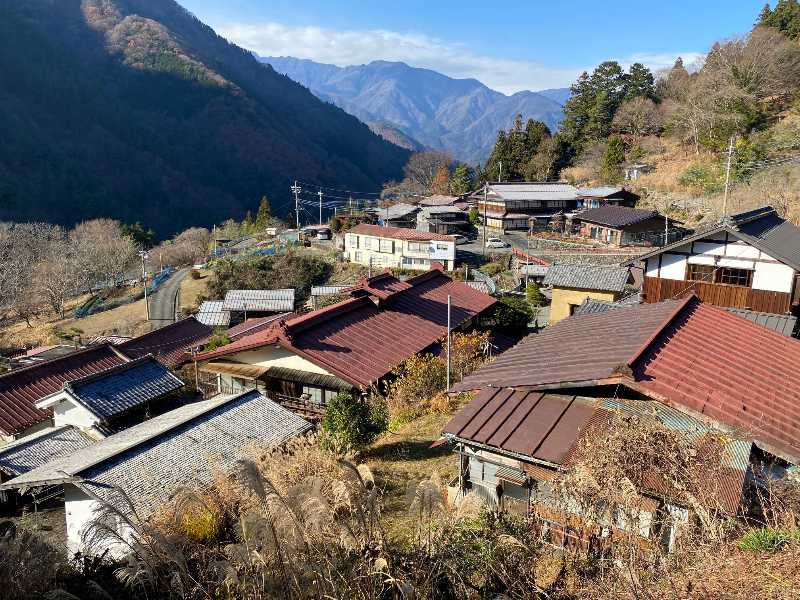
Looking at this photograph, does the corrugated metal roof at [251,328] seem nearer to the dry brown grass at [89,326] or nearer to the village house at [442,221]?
the dry brown grass at [89,326]

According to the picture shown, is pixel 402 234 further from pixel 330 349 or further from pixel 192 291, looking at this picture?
pixel 330 349

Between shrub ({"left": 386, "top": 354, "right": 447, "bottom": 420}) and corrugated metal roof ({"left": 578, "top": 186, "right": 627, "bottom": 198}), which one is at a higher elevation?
corrugated metal roof ({"left": 578, "top": 186, "right": 627, "bottom": 198})

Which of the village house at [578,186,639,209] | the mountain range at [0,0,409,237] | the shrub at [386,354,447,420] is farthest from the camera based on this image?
the mountain range at [0,0,409,237]

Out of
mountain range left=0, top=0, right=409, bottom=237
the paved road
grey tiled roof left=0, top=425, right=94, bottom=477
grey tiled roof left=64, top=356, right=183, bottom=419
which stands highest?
mountain range left=0, top=0, right=409, bottom=237

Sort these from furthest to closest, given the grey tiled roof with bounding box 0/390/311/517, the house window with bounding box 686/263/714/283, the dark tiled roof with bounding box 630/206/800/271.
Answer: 1. the house window with bounding box 686/263/714/283
2. the dark tiled roof with bounding box 630/206/800/271
3. the grey tiled roof with bounding box 0/390/311/517

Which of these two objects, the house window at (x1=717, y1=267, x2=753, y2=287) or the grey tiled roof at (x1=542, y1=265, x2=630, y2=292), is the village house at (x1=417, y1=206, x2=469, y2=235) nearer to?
the grey tiled roof at (x1=542, y1=265, x2=630, y2=292)

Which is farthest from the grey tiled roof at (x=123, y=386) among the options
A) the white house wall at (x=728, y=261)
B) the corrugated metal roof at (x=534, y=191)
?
the corrugated metal roof at (x=534, y=191)

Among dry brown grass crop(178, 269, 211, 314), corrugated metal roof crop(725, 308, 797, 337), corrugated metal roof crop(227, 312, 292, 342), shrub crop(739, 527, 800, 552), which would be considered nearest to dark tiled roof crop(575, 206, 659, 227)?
corrugated metal roof crop(725, 308, 797, 337)

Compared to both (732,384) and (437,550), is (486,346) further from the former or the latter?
(437,550)

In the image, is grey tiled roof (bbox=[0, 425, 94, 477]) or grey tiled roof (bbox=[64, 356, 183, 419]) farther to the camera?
grey tiled roof (bbox=[64, 356, 183, 419])
